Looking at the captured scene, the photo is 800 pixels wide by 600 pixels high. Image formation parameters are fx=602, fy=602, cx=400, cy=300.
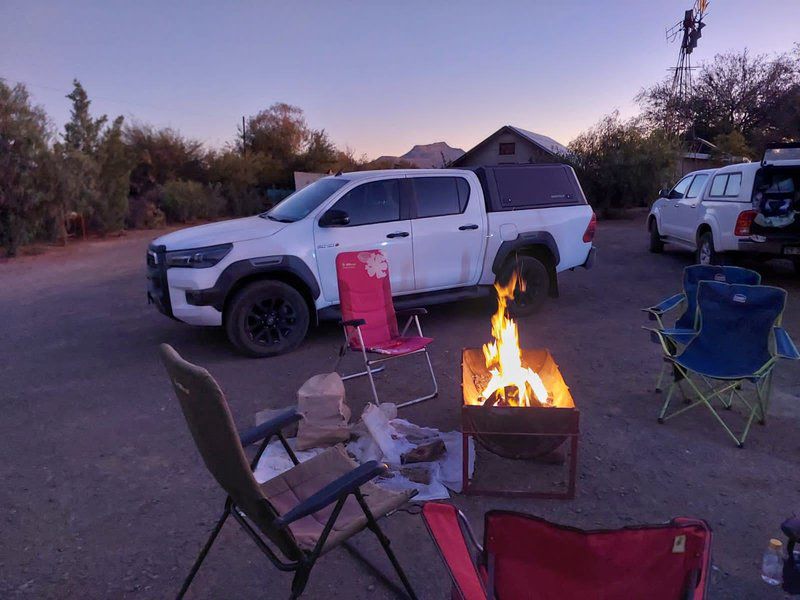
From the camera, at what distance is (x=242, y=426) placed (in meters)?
4.80

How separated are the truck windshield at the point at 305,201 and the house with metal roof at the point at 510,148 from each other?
23975 millimetres

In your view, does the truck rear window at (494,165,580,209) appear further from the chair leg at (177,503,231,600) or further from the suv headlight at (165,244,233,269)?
the chair leg at (177,503,231,600)

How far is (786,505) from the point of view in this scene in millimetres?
3570

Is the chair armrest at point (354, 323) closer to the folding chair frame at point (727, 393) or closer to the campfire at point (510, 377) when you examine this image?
the campfire at point (510, 377)

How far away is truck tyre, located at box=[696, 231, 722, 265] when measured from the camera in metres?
10.4

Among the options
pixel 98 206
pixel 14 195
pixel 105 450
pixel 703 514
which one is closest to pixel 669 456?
pixel 703 514

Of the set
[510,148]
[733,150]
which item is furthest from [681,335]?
[510,148]

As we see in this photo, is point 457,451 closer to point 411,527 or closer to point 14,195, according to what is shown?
point 411,527

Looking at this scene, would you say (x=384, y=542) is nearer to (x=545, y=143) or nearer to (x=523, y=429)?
(x=523, y=429)

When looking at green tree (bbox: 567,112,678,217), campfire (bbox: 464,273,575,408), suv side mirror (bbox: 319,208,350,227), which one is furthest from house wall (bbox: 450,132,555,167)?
campfire (bbox: 464,273,575,408)

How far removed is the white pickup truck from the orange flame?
2540 mm

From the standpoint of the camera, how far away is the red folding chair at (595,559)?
5.25ft

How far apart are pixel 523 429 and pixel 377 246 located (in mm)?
3702

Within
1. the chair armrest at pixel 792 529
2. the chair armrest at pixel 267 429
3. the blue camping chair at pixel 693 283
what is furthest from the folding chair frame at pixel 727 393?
Result: the chair armrest at pixel 267 429
